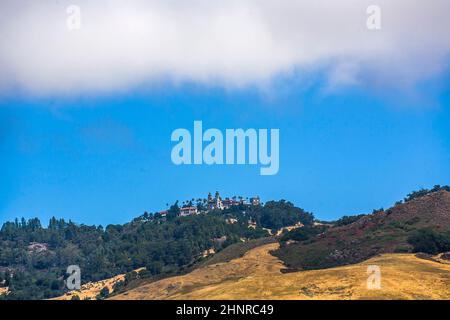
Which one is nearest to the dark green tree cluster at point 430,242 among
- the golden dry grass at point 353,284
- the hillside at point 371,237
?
the hillside at point 371,237

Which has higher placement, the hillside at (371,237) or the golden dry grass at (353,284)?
the hillside at (371,237)

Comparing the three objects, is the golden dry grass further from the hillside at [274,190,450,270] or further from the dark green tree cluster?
the hillside at [274,190,450,270]

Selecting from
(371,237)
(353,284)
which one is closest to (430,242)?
(371,237)

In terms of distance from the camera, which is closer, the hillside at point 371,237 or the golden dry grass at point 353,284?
the golden dry grass at point 353,284

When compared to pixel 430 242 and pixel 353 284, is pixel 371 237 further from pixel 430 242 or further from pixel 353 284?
pixel 353 284

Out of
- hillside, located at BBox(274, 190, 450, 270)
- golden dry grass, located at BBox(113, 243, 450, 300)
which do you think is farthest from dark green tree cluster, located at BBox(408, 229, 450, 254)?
golden dry grass, located at BBox(113, 243, 450, 300)

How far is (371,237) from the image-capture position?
148m

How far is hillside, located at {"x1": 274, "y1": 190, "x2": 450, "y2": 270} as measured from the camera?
456 ft

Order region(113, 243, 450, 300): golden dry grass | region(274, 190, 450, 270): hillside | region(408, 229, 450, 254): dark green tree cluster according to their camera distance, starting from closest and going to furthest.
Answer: region(113, 243, 450, 300): golden dry grass
region(408, 229, 450, 254): dark green tree cluster
region(274, 190, 450, 270): hillside

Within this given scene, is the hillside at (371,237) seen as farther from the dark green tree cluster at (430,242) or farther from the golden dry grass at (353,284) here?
the golden dry grass at (353,284)

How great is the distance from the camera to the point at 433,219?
154 meters

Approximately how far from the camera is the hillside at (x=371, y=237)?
139125mm
